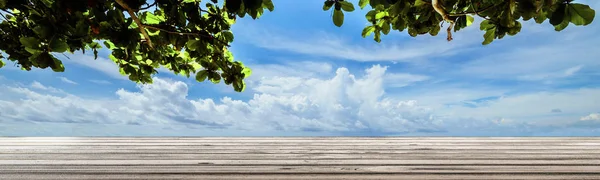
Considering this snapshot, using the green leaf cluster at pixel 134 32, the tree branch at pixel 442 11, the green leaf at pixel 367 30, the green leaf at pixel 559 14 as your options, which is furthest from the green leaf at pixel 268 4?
the green leaf at pixel 559 14

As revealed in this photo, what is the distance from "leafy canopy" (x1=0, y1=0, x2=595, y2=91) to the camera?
1116mm

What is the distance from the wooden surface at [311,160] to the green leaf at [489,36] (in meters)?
0.55

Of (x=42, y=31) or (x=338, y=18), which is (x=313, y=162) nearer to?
(x=338, y=18)

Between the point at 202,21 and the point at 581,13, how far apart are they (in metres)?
1.59

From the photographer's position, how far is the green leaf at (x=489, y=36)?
138 cm

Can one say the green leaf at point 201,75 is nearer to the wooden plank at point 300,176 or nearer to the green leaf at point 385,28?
the wooden plank at point 300,176

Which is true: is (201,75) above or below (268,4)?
below

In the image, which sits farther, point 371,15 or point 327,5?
point 371,15

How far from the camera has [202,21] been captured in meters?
1.85

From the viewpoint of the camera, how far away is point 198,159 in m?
1.84

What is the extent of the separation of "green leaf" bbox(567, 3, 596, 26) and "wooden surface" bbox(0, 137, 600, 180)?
0.67m

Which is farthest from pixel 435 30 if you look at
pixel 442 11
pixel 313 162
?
pixel 313 162

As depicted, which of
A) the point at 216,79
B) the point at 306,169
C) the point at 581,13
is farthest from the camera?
the point at 216,79

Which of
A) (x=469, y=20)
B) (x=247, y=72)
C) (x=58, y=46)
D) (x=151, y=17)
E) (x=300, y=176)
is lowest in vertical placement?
(x=300, y=176)
